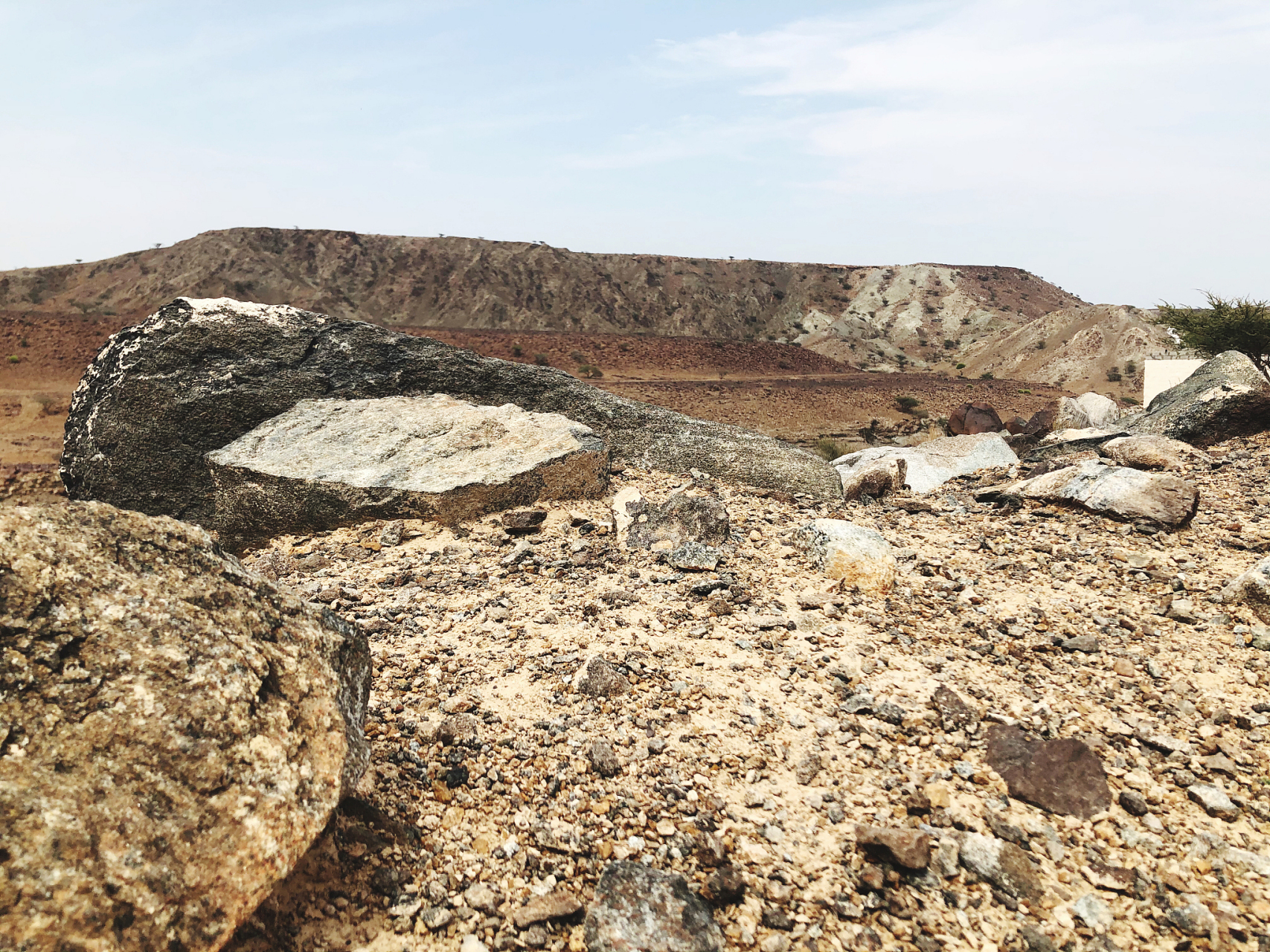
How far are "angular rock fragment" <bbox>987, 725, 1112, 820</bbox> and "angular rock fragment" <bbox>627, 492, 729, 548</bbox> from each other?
243 centimetres

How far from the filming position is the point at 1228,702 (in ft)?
11.4

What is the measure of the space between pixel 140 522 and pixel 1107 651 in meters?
4.58

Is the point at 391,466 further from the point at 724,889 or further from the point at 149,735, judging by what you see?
the point at 724,889

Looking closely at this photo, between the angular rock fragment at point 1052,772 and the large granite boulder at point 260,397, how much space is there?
12.1 feet

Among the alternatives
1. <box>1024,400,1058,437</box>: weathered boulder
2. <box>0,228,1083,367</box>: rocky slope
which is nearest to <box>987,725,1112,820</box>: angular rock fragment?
<box>1024,400,1058,437</box>: weathered boulder

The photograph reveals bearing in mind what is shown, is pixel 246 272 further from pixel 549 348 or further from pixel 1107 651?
pixel 1107 651

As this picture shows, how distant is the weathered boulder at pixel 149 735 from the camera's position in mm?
1735

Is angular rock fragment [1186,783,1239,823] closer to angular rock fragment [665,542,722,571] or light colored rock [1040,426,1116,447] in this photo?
angular rock fragment [665,542,722,571]

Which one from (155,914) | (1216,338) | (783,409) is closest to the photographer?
(155,914)

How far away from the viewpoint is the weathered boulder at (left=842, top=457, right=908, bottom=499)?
24.2 feet

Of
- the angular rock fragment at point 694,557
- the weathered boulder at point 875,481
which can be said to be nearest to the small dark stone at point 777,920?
the angular rock fragment at point 694,557

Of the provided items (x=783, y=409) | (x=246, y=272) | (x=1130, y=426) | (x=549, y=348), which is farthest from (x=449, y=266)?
(x=1130, y=426)

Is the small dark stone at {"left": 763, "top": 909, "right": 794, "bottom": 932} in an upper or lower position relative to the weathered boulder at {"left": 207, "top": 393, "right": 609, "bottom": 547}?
lower

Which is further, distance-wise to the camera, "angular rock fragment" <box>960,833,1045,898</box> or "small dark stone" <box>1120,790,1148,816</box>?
"small dark stone" <box>1120,790,1148,816</box>
